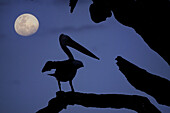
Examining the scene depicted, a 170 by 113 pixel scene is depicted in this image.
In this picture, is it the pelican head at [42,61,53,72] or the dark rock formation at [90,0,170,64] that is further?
the pelican head at [42,61,53,72]

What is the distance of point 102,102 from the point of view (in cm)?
156

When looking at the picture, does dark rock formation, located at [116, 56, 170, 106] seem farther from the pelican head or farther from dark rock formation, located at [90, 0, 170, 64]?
the pelican head

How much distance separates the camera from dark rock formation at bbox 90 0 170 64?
1497 millimetres

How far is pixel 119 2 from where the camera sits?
166 centimetres

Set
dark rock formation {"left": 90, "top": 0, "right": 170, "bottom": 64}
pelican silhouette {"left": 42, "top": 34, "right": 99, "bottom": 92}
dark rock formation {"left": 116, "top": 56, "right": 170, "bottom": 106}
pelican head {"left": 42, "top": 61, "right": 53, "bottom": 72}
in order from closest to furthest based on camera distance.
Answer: dark rock formation {"left": 116, "top": 56, "right": 170, "bottom": 106}, dark rock formation {"left": 90, "top": 0, "right": 170, "bottom": 64}, pelican head {"left": 42, "top": 61, "right": 53, "bottom": 72}, pelican silhouette {"left": 42, "top": 34, "right": 99, "bottom": 92}

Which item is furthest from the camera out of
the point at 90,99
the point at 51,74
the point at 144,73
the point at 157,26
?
the point at 51,74

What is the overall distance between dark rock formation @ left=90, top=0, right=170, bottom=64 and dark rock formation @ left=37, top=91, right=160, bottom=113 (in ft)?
1.15

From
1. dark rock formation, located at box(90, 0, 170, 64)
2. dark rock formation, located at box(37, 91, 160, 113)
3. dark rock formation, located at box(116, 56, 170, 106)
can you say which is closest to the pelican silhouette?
dark rock formation, located at box(37, 91, 160, 113)

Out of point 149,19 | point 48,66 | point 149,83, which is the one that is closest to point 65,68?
point 48,66

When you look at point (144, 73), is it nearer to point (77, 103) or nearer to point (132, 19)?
point (132, 19)

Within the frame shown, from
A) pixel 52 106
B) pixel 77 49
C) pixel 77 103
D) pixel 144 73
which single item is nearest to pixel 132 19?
pixel 144 73

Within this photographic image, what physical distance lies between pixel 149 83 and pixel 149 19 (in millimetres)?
494

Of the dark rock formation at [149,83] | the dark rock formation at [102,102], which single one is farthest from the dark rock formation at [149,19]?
the dark rock formation at [102,102]

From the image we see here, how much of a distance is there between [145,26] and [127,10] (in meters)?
0.19
